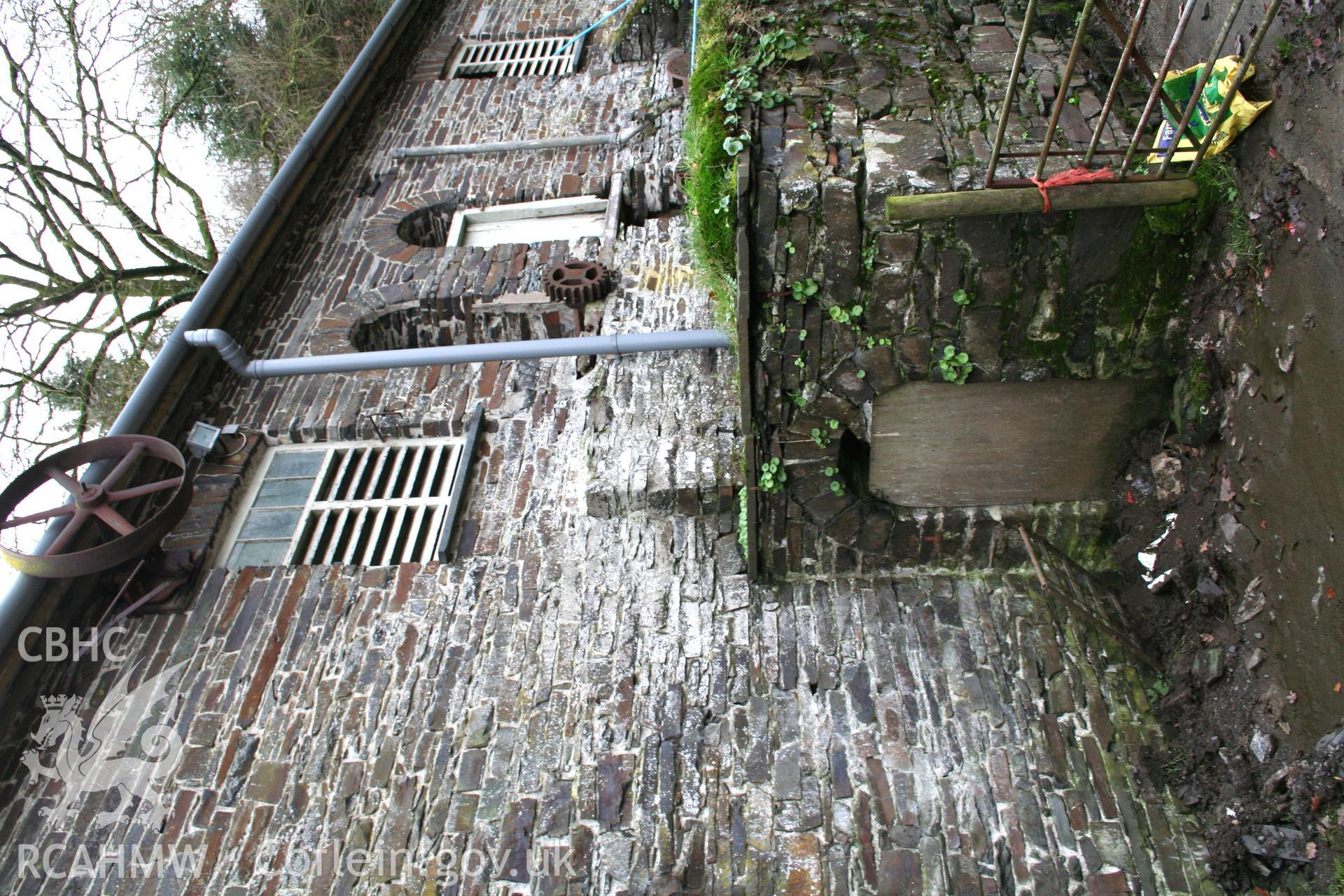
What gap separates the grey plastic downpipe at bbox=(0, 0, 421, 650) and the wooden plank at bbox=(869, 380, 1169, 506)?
5.53m

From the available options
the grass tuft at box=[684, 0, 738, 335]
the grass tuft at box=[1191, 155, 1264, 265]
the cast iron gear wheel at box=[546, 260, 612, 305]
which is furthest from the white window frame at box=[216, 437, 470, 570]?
the grass tuft at box=[1191, 155, 1264, 265]

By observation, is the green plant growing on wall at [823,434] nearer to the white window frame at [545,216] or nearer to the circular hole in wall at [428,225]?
the white window frame at [545,216]

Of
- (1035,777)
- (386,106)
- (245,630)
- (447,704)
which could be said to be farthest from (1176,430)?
(386,106)

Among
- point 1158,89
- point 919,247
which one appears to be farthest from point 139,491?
point 1158,89

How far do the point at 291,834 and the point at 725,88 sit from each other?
16.3ft

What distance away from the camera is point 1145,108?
3.86 metres

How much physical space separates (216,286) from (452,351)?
2705 millimetres

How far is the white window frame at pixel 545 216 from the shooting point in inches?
386

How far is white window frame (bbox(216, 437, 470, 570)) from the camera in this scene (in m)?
6.28

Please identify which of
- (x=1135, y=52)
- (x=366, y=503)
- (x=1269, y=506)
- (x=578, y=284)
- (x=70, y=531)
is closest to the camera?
(x=1269, y=506)

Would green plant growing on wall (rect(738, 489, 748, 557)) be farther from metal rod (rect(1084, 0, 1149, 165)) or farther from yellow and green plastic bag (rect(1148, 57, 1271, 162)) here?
yellow and green plastic bag (rect(1148, 57, 1271, 162))

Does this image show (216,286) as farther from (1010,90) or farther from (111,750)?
(1010,90)

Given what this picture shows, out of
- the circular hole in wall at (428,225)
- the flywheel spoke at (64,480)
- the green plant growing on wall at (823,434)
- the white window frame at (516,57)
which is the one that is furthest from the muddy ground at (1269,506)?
the white window frame at (516,57)

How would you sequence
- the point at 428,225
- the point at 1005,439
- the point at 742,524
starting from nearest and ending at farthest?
the point at 1005,439 → the point at 742,524 → the point at 428,225
